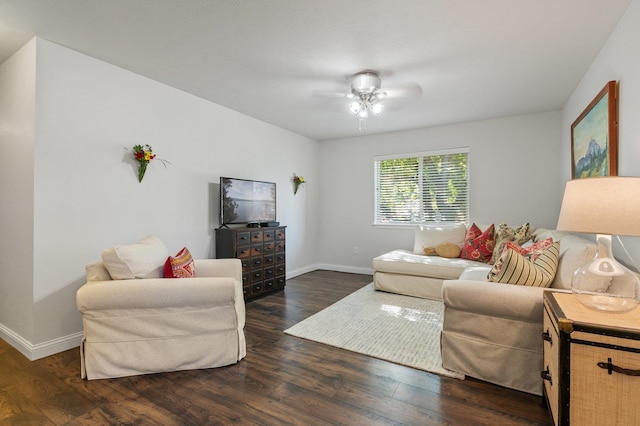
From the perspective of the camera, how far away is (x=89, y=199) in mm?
2713

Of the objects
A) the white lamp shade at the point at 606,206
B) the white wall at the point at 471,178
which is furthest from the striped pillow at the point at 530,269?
the white wall at the point at 471,178

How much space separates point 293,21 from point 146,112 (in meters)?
1.92

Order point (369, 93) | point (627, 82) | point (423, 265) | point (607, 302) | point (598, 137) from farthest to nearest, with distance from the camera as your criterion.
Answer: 1. point (423, 265)
2. point (369, 93)
3. point (598, 137)
4. point (627, 82)
5. point (607, 302)

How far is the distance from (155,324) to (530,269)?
8.65 feet

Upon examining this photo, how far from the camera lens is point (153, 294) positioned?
213 cm

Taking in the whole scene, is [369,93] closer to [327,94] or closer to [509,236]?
[327,94]

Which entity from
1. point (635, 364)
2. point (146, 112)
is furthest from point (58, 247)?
point (635, 364)

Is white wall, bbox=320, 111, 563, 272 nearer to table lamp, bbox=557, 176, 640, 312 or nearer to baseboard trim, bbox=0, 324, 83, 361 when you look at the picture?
table lamp, bbox=557, 176, 640, 312

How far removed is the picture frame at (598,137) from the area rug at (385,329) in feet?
6.35

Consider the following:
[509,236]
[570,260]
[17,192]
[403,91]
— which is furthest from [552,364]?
[17,192]

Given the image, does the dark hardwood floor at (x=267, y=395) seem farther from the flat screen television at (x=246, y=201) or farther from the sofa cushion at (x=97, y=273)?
the flat screen television at (x=246, y=201)

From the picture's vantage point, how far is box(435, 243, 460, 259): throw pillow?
430 centimetres

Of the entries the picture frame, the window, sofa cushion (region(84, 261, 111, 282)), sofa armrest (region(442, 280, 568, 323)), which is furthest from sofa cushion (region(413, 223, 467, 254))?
sofa cushion (region(84, 261, 111, 282))

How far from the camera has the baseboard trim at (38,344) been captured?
2.42 m
